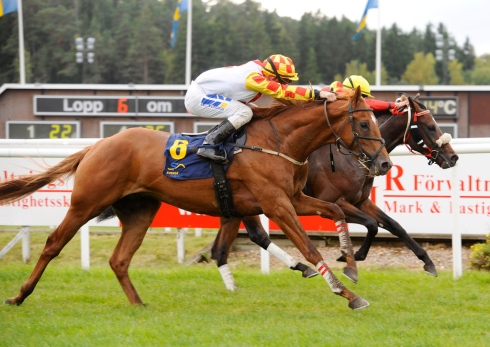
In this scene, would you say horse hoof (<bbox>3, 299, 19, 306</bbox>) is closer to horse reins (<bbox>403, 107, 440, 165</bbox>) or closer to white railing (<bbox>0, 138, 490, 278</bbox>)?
white railing (<bbox>0, 138, 490, 278</bbox>)

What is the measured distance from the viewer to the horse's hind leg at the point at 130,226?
5.90m

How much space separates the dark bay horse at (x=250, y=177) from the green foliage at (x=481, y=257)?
67.1 inches

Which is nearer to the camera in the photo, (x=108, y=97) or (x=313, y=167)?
(x=313, y=167)

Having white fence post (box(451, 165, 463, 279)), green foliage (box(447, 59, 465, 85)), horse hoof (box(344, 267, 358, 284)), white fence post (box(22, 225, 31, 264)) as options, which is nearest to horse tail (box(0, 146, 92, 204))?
white fence post (box(22, 225, 31, 264))

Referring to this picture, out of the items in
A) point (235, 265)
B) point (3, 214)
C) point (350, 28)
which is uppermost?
point (350, 28)

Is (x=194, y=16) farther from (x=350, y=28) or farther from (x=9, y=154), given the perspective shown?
(x=9, y=154)

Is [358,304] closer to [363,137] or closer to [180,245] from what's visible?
[363,137]

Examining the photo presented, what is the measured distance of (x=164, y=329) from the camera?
16.0 ft

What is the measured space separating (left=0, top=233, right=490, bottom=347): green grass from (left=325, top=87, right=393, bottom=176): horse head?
3.44ft

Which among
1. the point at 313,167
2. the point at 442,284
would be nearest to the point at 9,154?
the point at 313,167

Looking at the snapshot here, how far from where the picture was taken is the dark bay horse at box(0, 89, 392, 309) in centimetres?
538

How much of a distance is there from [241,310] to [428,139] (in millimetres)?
2250

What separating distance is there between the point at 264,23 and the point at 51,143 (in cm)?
4611

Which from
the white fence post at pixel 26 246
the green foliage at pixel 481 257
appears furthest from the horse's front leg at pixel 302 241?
the white fence post at pixel 26 246
